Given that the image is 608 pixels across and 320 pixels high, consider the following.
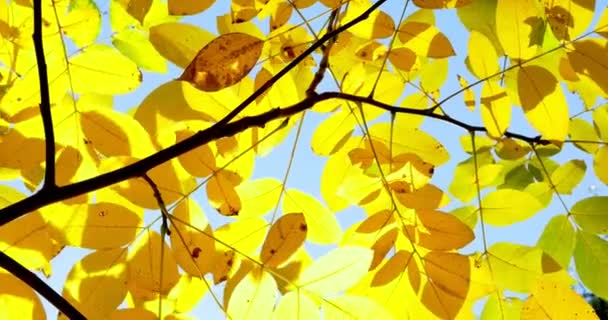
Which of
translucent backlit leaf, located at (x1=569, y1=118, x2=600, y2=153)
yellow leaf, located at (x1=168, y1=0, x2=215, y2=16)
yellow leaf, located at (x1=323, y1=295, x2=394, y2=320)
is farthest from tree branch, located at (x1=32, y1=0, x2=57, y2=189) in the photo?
translucent backlit leaf, located at (x1=569, y1=118, x2=600, y2=153)

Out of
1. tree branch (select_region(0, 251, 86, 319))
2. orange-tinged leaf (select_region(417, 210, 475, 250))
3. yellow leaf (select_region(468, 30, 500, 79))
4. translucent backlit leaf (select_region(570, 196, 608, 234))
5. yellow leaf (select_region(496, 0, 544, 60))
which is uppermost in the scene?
yellow leaf (select_region(496, 0, 544, 60))

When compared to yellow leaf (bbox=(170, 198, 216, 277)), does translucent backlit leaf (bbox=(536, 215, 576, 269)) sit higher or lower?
lower

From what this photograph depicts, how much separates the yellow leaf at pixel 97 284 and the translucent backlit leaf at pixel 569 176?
0.90 meters

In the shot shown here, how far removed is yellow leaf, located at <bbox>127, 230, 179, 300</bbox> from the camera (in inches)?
42.6

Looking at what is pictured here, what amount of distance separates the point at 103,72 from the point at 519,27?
72 cm

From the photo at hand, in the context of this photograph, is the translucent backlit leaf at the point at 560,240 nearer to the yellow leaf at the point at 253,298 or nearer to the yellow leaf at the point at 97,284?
the yellow leaf at the point at 253,298

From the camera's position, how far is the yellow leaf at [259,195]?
126 centimetres

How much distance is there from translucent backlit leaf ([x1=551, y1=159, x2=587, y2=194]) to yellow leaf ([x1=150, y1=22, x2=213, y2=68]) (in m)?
0.81

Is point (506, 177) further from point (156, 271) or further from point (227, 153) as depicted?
point (156, 271)

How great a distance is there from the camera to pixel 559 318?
1053 millimetres

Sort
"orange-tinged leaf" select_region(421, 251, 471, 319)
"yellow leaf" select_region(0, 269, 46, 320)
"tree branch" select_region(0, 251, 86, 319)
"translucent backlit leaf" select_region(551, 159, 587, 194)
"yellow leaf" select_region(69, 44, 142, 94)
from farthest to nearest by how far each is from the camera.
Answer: "translucent backlit leaf" select_region(551, 159, 587, 194) → "yellow leaf" select_region(69, 44, 142, 94) → "orange-tinged leaf" select_region(421, 251, 471, 319) → "yellow leaf" select_region(0, 269, 46, 320) → "tree branch" select_region(0, 251, 86, 319)

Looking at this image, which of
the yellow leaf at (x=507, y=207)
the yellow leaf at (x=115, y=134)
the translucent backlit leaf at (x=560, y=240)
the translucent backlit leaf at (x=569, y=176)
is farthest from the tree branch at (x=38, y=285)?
the translucent backlit leaf at (x=569, y=176)

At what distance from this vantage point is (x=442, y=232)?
1110 mm

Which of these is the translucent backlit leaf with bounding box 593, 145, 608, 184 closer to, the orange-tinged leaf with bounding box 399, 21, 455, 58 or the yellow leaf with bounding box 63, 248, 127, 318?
the orange-tinged leaf with bounding box 399, 21, 455, 58
